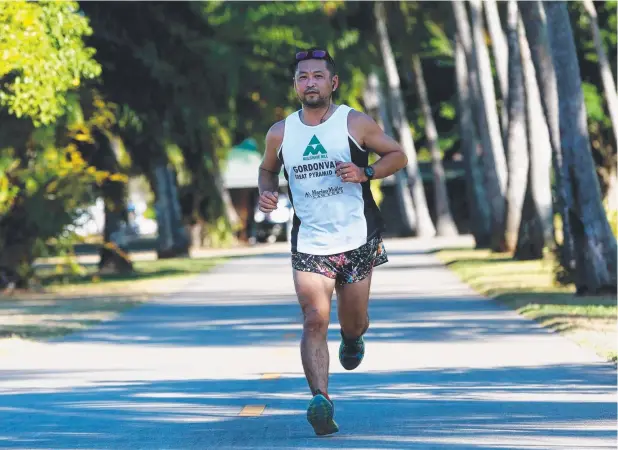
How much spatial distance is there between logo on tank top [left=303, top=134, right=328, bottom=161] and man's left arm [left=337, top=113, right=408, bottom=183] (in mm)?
222

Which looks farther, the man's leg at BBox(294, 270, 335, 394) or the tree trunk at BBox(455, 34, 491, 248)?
the tree trunk at BBox(455, 34, 491, 248)

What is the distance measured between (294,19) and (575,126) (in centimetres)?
2655

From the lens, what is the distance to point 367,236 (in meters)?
9.88

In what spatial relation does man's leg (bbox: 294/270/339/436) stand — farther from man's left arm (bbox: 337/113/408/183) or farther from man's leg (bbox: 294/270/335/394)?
man's left arm (bbox: 337/113/408/183)

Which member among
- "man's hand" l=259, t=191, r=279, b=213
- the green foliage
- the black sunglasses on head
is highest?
the green foliage

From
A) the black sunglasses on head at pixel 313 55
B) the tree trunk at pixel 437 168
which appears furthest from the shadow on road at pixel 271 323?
the tree trunk at pixel 437 168

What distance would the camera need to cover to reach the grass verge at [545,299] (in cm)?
1670

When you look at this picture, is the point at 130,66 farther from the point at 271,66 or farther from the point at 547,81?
the point at 547,81

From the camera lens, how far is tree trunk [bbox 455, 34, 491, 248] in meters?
45.2

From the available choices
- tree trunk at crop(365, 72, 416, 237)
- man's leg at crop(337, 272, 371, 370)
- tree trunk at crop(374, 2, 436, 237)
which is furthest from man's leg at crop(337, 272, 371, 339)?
tree trunk at crop(365, 72, 416, 237)

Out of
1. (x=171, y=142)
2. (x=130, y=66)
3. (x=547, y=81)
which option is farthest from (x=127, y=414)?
(x=171, y=142)

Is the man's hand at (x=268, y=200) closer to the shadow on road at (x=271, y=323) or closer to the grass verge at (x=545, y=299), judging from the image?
the grass verge at (x=545, y=299)

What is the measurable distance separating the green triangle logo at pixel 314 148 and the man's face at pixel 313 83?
232mm

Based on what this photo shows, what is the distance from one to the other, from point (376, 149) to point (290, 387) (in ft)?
10.7
